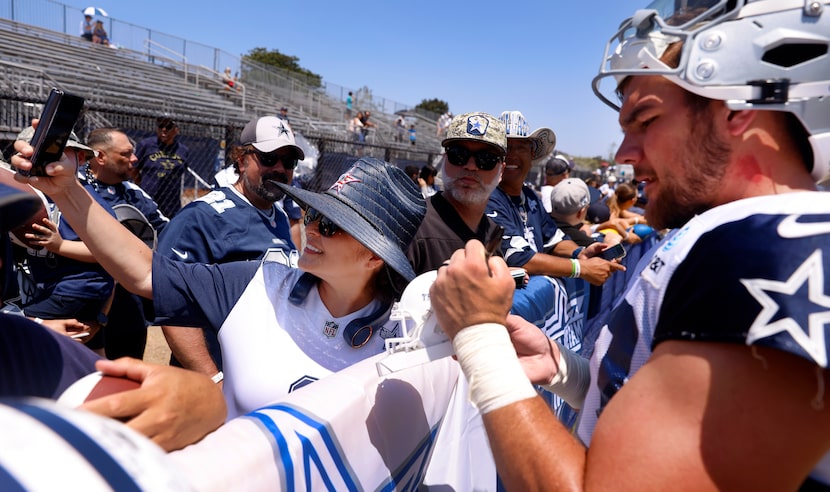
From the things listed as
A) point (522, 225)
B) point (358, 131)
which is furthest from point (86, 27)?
point (522, 225)

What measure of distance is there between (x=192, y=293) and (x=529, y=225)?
9.82 feet

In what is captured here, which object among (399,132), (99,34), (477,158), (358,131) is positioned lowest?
(477,158)

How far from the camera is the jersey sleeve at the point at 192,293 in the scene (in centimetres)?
196

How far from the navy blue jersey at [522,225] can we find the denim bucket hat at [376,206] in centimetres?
140

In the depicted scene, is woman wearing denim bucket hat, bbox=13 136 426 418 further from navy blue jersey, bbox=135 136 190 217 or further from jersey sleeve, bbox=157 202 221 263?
navy blue jersey, bbox=135 136 190 217

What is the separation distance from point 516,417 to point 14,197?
995 mm

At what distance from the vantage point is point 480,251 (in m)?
1.30

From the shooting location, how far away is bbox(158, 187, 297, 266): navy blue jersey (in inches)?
118

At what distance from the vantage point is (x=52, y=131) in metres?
1.67

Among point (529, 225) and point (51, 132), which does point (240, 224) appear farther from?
point (529, 225)

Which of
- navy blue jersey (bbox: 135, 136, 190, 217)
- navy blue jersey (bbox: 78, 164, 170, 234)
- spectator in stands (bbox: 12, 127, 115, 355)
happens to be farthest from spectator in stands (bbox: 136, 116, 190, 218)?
spectator in stands (bbox: 12, 127, 115, 355)

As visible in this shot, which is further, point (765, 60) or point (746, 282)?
point (765, 60)

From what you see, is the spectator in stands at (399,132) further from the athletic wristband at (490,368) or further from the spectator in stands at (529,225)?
the athletic wristband at (490,368)

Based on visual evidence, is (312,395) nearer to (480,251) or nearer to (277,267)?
(480,251)
